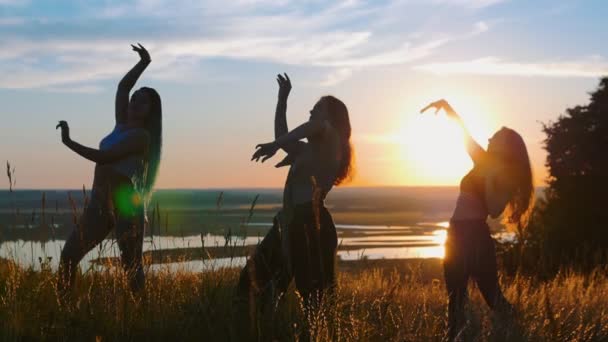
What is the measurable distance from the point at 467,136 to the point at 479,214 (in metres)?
0.61

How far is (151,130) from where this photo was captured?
648 cm

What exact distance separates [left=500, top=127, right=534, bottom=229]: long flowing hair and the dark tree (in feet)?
35.4

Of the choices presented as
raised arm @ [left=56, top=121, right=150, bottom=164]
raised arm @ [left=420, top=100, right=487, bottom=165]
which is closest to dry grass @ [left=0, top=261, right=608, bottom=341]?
raised arm @ [left=56, top=121, right=150, bottom=164]

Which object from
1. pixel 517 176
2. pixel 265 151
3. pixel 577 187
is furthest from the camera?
pixel 577 187

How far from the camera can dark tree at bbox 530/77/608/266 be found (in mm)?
17141

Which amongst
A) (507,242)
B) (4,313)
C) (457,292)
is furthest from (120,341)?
(507,242)

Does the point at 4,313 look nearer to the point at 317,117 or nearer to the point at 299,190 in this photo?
the point at 299,190

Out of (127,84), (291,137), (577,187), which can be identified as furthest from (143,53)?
(577,187)

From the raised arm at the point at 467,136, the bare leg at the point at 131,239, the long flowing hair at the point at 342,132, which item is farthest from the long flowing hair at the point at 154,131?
the raised arm at the point at 467,136

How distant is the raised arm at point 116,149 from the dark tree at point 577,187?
12255mm

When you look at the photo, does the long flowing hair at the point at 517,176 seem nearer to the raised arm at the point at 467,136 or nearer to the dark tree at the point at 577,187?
the raised arm at the point at 467,136

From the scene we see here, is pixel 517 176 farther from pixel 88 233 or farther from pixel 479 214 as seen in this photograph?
pixel 88 233

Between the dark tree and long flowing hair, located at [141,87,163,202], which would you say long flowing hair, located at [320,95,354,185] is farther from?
the dark tree

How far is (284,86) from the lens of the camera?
6152 mm
